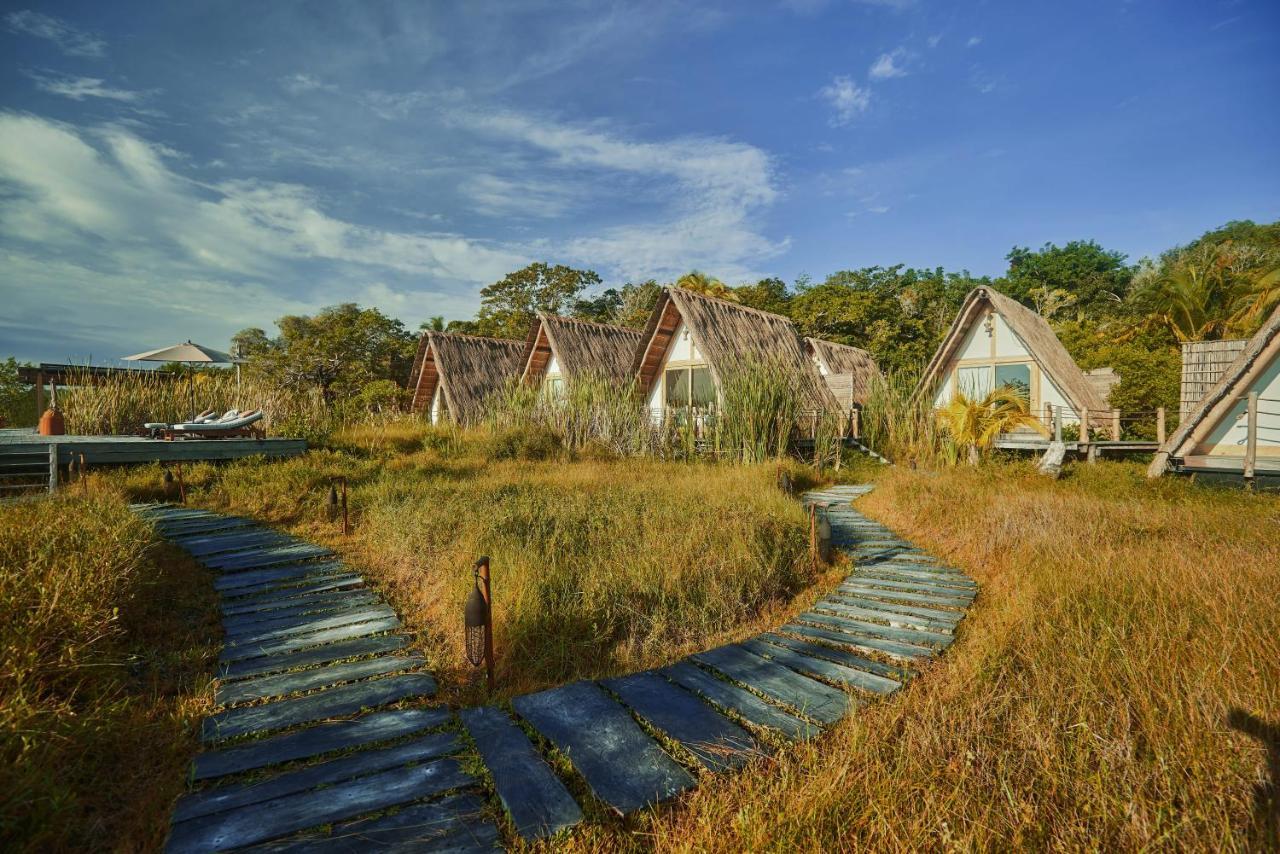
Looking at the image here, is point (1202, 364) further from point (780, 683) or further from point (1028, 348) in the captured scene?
point (780, 683)

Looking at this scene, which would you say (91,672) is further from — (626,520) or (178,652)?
(626,520)

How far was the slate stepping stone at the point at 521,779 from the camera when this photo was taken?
6.53ft

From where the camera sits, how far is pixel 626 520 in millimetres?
6090

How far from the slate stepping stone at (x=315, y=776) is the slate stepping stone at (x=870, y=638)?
102 inches

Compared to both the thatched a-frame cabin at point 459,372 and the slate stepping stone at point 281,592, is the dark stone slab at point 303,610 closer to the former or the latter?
the slate stepping stone at point 281,592

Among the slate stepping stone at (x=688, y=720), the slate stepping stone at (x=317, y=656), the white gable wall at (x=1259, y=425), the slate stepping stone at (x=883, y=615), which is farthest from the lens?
the white gable wall at (x=1259, y=425)

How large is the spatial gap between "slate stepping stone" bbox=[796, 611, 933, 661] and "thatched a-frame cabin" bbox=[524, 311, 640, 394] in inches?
477

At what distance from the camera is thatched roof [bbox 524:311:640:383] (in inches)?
669

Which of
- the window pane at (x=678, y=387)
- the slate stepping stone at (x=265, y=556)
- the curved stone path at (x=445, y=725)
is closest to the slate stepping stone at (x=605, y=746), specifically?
the curved stone path at (x=445, y=725)

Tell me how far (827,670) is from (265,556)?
197 inches

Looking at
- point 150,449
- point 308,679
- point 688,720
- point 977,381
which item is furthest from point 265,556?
point 977,381

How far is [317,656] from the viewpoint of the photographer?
349cm

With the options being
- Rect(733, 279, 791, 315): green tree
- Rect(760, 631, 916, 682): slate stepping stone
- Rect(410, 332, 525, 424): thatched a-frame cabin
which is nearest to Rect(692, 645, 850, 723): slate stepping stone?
Rect(760, 631, 916, 682): slate stepping stone

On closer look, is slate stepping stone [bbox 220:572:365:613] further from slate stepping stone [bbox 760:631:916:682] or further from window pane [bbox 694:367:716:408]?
window pane [bbox 694:367:716:408]
